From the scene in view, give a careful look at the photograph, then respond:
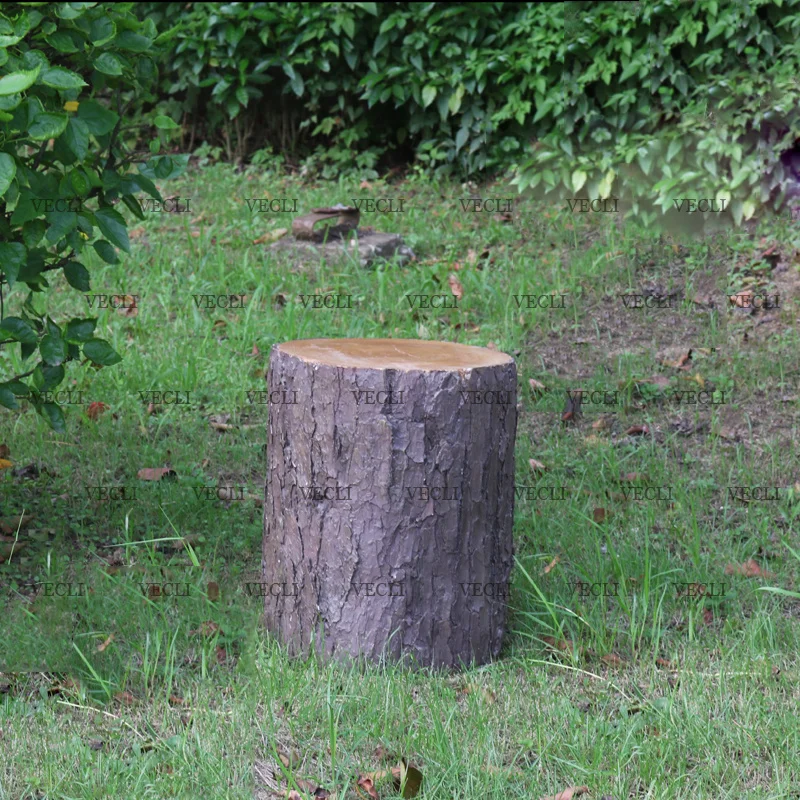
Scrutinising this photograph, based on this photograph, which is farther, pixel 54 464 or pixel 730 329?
pixel 730 329

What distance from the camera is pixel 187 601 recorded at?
3.49m

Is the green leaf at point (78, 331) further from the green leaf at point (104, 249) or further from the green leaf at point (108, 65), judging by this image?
the green leaf at point (108, 65)

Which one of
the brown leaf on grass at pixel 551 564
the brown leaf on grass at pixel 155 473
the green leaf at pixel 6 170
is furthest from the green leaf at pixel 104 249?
the brown leaf on grass at pixel 551 564

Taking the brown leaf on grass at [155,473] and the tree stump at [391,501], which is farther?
the brown leaf on grass at [155,473]

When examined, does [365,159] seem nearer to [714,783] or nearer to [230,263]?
[230,263]

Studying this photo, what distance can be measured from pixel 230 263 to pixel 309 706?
4055 millimetres

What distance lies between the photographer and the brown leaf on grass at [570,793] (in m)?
2.55

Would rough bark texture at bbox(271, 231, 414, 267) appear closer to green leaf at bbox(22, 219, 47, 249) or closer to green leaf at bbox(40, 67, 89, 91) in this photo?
green leaf at bbox(22, 219, 47, 249)

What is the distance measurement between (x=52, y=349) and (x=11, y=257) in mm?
372

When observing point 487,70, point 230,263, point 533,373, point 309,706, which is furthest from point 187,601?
point 487,70

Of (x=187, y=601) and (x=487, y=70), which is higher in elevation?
(x=487, y=70)

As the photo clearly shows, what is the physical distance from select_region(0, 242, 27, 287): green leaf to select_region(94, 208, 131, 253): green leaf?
30cm

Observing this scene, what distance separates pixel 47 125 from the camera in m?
2.88

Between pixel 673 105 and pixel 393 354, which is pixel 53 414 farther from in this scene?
pixel 673 105
